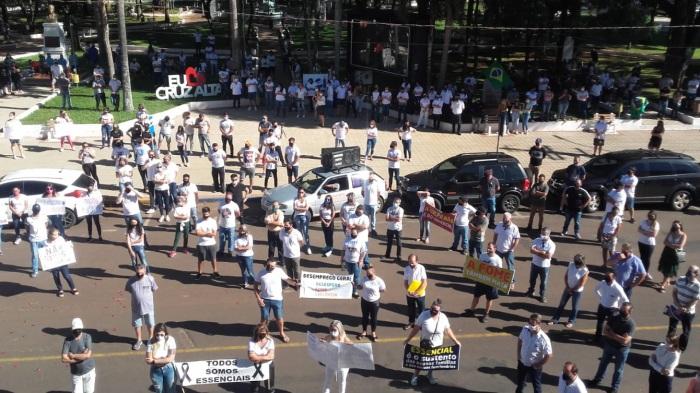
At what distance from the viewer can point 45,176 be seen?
54.3ft

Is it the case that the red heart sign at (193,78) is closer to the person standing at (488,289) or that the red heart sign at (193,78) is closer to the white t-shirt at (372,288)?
the person standing at (488,289)

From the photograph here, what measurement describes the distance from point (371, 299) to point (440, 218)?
493 centimetres

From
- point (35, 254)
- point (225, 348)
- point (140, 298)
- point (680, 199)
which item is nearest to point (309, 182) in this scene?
point (35, 254)

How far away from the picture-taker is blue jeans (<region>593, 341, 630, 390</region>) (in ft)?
32.0

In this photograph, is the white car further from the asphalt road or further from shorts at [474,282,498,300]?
shorts at [474,282,498,300]

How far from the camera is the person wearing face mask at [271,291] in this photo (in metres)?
11.1

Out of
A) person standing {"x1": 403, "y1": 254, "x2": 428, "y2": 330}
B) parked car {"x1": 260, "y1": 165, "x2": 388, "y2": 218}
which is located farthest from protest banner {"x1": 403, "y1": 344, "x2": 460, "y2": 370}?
parked car {"x1": 260, "y1": 165, "x2": 388, "y2": 218}

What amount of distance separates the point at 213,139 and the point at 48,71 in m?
13.6

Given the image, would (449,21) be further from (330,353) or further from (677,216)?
(330,353)

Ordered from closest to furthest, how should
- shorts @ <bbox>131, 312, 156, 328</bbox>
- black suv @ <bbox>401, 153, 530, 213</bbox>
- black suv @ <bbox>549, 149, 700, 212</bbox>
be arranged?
shorts @ <bbox>131, 312, 156, 328</bbox>, black suv @ <bbox>401, 153, 530, 213</bbox>, black suv @ <bbox>549, 149, 700, 212</bbox>

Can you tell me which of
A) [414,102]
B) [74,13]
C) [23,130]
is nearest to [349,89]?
[414,102]

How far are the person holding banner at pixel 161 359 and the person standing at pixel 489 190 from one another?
9.88 meters

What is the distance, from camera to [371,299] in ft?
36.5

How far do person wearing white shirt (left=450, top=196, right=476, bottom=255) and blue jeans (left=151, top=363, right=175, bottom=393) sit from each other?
781 cm
